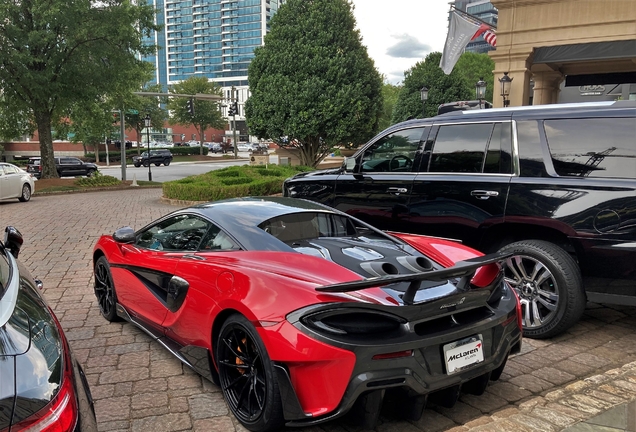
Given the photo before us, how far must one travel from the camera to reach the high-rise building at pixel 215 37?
156000 mm

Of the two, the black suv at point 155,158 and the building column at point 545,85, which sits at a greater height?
the building column at point 545,85

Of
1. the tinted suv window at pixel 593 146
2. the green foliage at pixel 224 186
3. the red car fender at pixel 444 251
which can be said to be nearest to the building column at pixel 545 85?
the green foliage at pixel 224 186

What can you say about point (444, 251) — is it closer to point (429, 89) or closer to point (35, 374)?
point (35, 374)

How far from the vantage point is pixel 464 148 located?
16.7 feet

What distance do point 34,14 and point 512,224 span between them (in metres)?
21.1

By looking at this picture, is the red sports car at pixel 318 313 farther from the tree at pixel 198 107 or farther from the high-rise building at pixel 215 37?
the high-rise building at pixel 215 37

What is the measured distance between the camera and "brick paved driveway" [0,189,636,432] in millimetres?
3020

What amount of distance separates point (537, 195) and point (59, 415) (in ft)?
13.2

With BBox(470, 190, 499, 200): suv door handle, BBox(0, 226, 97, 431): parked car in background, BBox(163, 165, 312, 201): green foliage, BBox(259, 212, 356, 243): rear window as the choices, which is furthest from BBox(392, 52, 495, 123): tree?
BBox(0, 226, 97, 431): parked car in background

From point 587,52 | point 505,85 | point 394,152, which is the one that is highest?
point 587,52

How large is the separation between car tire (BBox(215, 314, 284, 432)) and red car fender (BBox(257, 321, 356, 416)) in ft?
0.44

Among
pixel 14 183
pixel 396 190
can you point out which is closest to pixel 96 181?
pixel 14 183

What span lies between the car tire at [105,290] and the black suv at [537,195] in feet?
9.68

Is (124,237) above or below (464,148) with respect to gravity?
below
